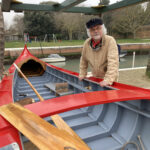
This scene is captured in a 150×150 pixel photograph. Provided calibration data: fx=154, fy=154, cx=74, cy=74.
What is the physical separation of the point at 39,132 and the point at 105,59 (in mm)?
1913

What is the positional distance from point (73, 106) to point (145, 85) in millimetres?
5221

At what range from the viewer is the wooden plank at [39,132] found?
3.05 ft

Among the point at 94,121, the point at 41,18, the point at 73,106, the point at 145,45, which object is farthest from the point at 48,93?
the point at 41,18

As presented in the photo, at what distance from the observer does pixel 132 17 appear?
25328 mm

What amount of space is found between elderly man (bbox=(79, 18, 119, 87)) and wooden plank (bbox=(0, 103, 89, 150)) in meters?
1.44

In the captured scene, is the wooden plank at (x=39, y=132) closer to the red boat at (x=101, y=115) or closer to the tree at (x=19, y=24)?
the red boat at (x=101, y=115)

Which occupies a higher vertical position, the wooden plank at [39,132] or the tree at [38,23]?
the tree at [38,23]

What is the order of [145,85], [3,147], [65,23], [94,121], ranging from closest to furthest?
[3,147] < [94,121] < [145,85] < [65,23]

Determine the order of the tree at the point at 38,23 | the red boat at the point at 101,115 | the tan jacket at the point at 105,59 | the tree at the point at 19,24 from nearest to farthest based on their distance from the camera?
the red boat at the point at 101,115
the tan jacket at the point at 105,59
the tree at the point at 38,23
the tree at the point at 19,24

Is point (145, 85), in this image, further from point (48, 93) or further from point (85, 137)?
point (85, 137)

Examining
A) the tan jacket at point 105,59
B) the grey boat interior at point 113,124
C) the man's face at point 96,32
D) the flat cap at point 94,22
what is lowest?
the grey boat interior at point 113,124

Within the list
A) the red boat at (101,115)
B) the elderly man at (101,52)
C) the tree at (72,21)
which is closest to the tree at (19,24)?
the tree at (72,21)

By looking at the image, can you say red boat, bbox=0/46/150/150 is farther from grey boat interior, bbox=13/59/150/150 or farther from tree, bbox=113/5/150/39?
tree, bbox=113/5/150/39

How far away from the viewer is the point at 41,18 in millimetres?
31750
